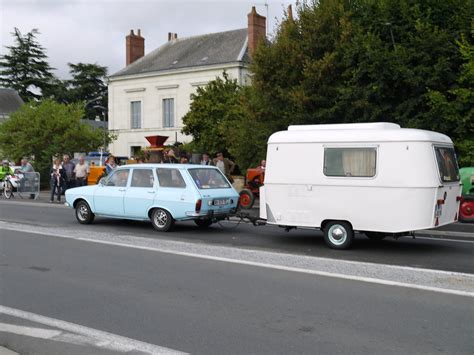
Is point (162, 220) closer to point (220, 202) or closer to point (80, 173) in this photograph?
point (220, 202)

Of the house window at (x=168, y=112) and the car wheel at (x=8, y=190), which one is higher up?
Answer: the house window at (x=168, y=112)

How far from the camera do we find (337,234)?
34.3 ft

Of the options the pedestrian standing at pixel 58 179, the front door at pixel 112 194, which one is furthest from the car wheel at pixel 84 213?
the pedestrian standing at pixel 58 179

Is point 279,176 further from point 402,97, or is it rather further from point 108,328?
point 402,97

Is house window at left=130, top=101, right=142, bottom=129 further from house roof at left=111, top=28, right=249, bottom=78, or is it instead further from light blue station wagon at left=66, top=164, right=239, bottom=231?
light blue station wagon at left=66, top=164, right=239, bottom=231

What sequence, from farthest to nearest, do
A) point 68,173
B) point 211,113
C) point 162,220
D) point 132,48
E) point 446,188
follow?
→ point 132,48 < point 211,113 < point 68,173 < point 162,220 < point 446,188

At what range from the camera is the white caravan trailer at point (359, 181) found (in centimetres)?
960

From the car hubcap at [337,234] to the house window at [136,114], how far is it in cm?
4056

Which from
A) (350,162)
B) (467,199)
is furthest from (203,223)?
(467,199)

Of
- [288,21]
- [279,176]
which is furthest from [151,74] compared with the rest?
[279,176]

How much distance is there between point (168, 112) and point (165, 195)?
3563cm

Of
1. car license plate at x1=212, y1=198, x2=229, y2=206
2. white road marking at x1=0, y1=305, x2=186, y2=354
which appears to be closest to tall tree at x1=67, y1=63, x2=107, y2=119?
car license plate at x1=212, y1=198, x2=229, y2=206

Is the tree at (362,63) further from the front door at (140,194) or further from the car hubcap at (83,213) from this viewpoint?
the car hubcap at (83,213)

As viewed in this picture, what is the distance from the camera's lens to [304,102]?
19141 millimetres
